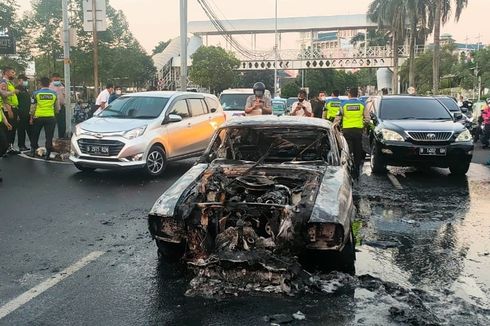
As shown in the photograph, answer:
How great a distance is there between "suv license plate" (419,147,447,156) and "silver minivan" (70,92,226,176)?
485cm

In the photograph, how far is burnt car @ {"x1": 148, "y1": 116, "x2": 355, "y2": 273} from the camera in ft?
15.1

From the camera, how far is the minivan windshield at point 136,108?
1113 centimetres

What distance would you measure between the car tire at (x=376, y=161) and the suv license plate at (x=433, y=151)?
883 mm

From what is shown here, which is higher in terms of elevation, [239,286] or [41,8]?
[41,8]

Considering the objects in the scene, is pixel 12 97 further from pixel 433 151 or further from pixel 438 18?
pixel 438 18

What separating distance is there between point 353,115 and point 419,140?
1370mm

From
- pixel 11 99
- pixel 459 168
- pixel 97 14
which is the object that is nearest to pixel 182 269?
pixel 459 168

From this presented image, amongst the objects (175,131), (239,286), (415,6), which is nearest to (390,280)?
(239,286)

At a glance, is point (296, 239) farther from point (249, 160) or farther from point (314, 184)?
point (249, 160)

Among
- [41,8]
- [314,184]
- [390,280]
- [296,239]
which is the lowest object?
[390,280]

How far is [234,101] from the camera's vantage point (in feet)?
56.9

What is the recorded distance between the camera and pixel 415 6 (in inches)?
1513

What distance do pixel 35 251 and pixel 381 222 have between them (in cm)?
437

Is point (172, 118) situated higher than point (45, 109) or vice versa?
point (45, 109)
